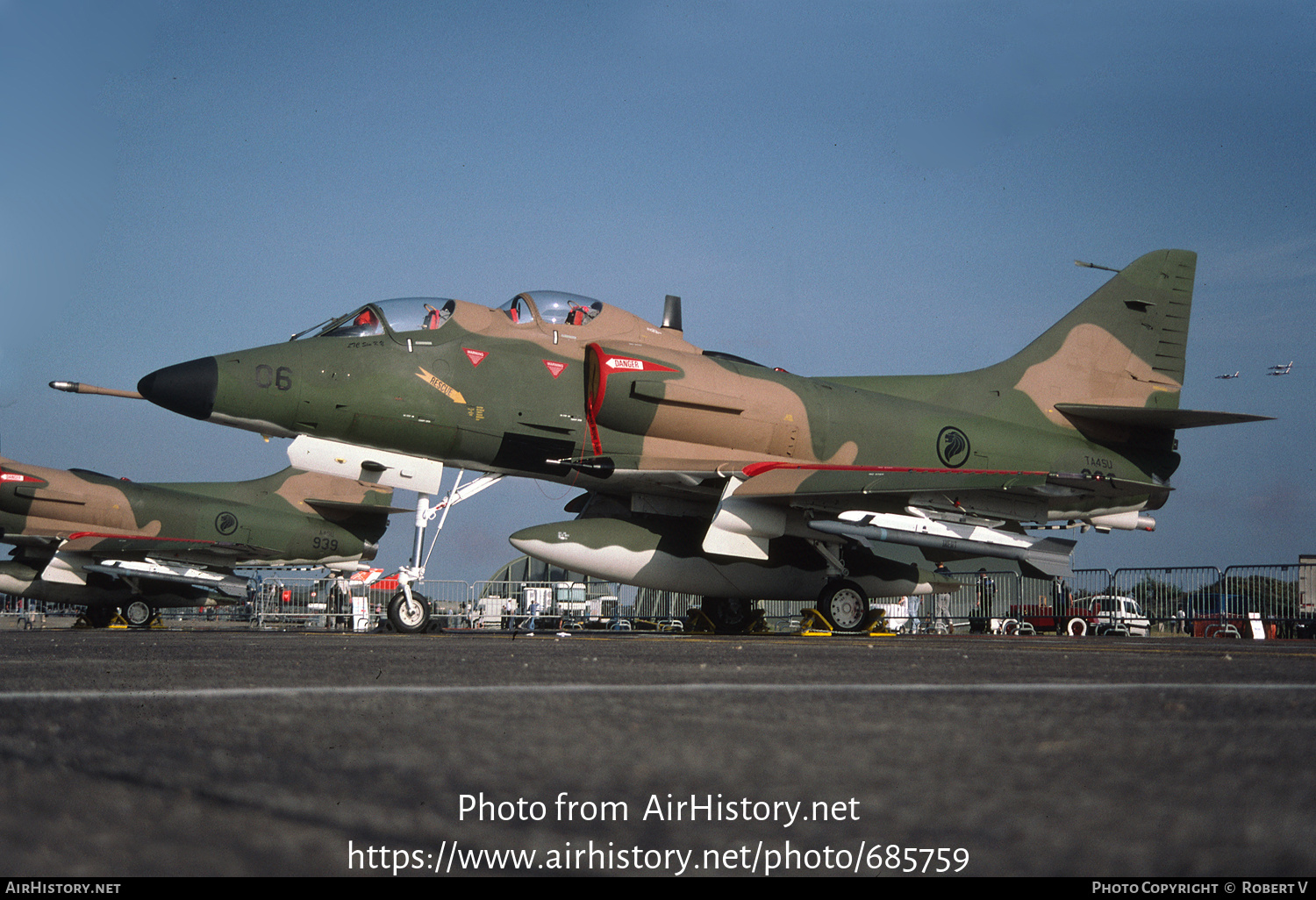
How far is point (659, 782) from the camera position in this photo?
1493mm

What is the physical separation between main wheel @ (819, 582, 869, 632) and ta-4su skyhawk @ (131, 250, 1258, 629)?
0.07 ft

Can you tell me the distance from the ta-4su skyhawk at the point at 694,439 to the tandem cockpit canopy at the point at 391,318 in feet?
0.07

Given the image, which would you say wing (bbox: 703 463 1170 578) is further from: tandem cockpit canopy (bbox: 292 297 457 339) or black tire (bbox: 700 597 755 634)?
tandem cockpit canopy (bbox: 292 297 457 339)

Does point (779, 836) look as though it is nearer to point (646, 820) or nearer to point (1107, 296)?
point (646, 820)

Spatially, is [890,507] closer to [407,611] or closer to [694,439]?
[694,439]

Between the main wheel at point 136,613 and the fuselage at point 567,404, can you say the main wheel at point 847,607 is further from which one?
the main wheel at point 136,613

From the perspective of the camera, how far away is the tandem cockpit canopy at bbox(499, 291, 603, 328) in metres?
11.8

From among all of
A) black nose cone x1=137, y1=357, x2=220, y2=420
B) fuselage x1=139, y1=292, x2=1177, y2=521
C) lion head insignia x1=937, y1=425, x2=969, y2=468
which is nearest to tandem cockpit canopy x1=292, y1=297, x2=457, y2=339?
fuselage x1=139, y1=292, x2=1177, y2=521

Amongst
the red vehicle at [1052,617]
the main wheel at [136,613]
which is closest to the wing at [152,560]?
the main wheel at [136,613]

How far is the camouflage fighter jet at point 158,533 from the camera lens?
70.6ft

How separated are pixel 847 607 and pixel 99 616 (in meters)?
19.1

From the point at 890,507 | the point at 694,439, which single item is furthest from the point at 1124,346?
the point at 694,439

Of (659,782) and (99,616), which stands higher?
(659,782)
